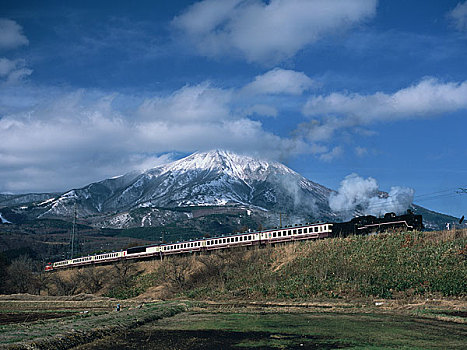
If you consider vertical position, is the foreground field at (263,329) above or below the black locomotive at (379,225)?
below

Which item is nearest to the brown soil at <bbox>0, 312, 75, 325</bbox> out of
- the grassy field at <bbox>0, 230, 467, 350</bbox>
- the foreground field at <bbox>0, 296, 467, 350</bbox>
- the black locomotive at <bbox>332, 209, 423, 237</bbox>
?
the grassy field at <bbox>0, 230, 467, 350</bbox>

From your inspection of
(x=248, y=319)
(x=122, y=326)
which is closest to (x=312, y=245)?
(x=248, y=319)

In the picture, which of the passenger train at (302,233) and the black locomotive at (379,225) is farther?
the passenger train at (302,233)

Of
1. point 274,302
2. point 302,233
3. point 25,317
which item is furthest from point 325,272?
point 25,317

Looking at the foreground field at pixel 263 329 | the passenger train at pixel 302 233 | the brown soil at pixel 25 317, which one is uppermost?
the passenger train at pixel 302 233

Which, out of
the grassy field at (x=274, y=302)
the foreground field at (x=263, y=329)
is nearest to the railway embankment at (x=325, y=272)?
the grassy field at (x=274, y=302)

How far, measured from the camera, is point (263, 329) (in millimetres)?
30375

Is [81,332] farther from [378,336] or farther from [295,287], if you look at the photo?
[295,287]

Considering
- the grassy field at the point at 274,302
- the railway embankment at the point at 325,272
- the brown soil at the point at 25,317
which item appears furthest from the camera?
the railway embankment at the point at 325,272

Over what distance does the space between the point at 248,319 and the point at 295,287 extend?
24143 millimetres

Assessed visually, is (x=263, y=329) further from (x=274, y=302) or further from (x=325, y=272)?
(x=325, y=272)

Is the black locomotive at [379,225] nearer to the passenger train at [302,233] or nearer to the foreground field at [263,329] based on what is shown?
the passenger train at [302,233]

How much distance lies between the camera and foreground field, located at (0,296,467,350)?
81.2 feet

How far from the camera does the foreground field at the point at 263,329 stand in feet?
81.2
